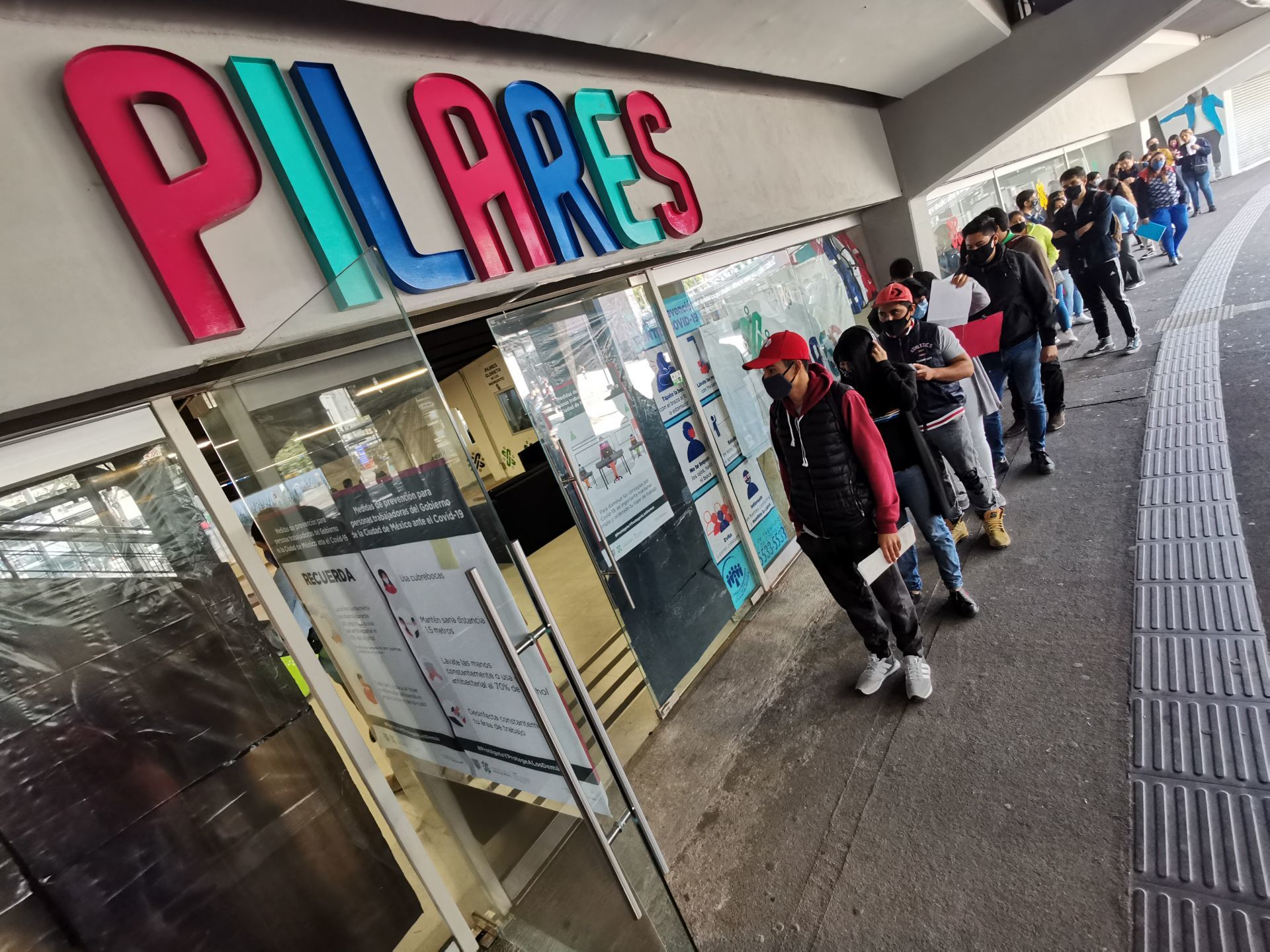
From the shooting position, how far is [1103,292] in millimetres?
6273

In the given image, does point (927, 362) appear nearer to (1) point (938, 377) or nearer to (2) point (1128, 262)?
(1) point (938, 377)

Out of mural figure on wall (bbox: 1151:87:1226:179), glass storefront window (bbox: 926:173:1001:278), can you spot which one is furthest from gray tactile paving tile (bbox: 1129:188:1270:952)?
mural figure on wall (bbox: 1151:87:1226:179)

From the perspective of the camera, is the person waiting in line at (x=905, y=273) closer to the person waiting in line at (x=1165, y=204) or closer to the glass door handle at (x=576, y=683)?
the glass door handle at (x=576, y=683)

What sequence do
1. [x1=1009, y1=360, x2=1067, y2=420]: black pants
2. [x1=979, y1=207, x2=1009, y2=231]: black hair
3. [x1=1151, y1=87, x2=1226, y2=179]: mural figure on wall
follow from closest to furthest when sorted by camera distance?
[x1=979, y1=207, x2=1009, y2=231]: black hair, [x1=1009, y1=360, x2=1067, y2=420]: black pants, [x1=1151, y1=87, x2=1226, y2=179]: mural figure on wall

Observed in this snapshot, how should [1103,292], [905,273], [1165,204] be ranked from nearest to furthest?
1. [905,273]
2. [1103,292]
3. [1165,204]

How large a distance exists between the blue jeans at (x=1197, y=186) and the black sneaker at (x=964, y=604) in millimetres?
14065

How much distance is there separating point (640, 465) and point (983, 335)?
266 cm

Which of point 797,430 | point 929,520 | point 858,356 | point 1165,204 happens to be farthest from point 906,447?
point 1165,204

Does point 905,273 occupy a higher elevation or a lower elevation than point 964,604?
higher

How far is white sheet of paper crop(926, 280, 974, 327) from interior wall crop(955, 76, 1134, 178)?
5.14m

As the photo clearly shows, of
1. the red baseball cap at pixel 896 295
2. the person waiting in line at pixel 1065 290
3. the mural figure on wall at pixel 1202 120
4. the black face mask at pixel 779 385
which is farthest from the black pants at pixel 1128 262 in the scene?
the mural figure on wall at pixel 1202 120

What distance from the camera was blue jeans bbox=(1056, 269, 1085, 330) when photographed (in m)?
7.09

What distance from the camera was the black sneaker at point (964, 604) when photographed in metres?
3.30

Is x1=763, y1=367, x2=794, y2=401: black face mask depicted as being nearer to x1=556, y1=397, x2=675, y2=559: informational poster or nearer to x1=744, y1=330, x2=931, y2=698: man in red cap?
x1=744, y1=330, x2=931, y2=698: man in red cap
